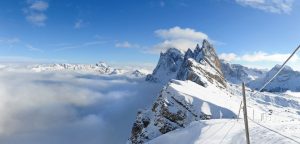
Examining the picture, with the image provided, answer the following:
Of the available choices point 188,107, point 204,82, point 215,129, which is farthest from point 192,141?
point 204,82

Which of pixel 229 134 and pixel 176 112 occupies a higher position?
pixel 229 134

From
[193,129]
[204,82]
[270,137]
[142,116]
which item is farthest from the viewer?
[204,82]

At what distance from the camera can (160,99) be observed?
9131 centimetres

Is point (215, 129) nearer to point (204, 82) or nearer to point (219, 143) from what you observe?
point (219, 143)

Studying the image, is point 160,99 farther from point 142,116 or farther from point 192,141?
point 192,141

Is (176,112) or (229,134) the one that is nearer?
(229,134)

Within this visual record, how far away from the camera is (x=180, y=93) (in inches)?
3588

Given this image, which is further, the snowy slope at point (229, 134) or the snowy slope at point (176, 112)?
the snowy slope at point (176, 112)

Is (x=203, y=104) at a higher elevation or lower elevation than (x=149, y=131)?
higher

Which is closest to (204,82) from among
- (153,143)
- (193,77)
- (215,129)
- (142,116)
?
(193,77)

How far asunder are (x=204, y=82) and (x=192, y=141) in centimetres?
7912

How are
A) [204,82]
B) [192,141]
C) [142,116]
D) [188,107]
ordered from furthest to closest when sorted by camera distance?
[204,82] → [142,116] → [188,107] → [192,141]

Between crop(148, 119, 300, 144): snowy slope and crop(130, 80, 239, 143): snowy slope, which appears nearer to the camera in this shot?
crop(148, 119, 300, 144): snowy slope

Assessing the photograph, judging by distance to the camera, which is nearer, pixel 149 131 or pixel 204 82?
pixel 149 131
